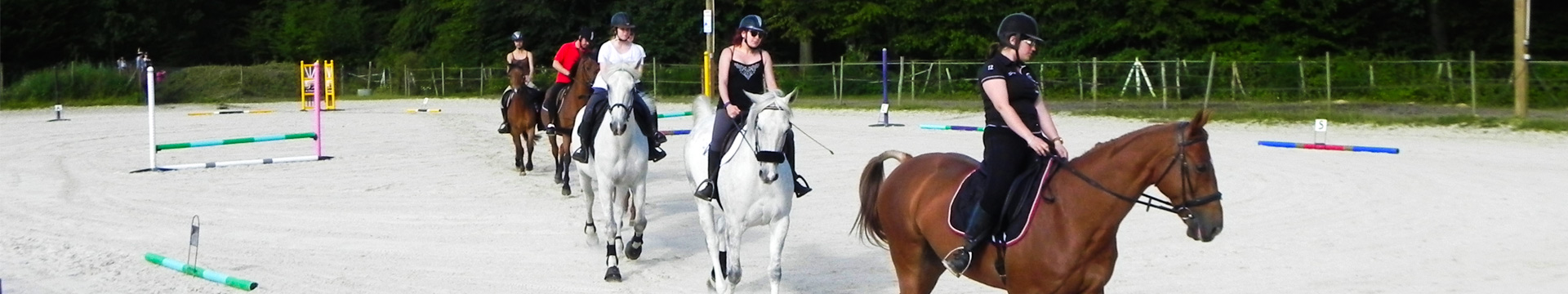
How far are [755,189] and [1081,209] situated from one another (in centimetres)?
268

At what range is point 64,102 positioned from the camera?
39.1m

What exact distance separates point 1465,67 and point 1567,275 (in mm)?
24182

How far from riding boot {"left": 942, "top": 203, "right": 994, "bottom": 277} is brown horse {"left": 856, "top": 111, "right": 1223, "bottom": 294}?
0.07m

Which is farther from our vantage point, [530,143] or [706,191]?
[530,143]

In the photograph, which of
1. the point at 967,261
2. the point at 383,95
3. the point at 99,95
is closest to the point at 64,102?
the point at 99,95

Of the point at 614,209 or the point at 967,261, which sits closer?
the point at 967,261

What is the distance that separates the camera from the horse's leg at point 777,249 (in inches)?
317

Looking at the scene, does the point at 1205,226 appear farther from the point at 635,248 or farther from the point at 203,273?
the point at 203,273

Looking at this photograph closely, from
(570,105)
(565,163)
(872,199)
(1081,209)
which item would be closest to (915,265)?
(872,199)

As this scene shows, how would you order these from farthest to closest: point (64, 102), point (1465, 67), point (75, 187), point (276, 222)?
point (64, 102)
point (1465, 67)
point (75, 187)
point (276, 222)

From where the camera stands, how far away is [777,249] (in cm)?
816

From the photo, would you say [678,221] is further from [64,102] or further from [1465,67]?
[64,102]

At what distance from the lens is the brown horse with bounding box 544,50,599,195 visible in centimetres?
1244

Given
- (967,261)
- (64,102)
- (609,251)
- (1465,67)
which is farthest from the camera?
(64,102)
